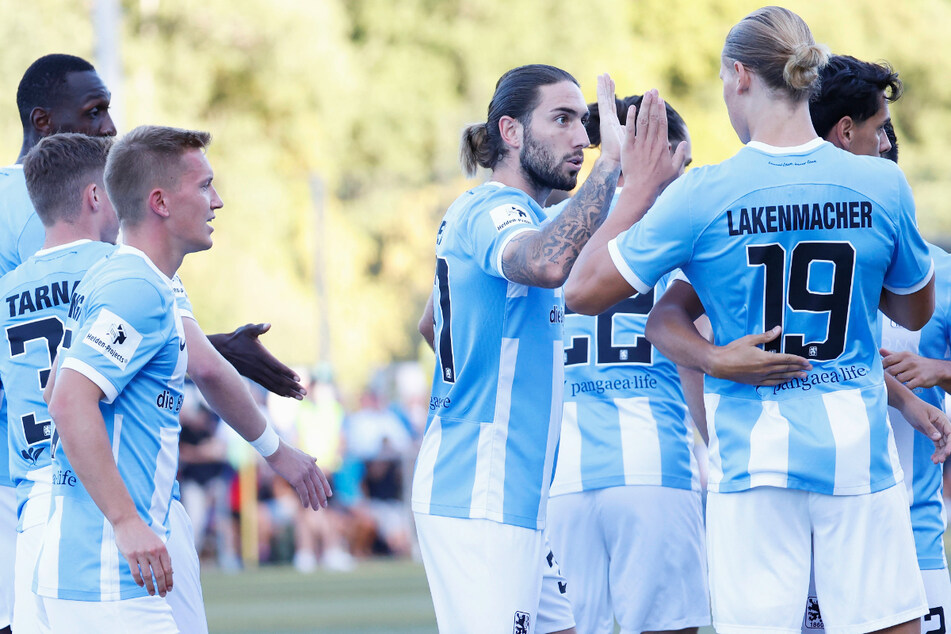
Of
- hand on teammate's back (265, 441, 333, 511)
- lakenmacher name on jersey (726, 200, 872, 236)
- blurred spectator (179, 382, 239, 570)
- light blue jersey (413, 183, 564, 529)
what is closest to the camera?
lakenmacher name on jersey (726, 200, 872, 236)

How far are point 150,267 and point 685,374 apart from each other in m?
2.27

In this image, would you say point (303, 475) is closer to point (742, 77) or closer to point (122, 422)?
point (122, 422)

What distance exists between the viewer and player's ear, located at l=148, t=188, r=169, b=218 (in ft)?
14.5

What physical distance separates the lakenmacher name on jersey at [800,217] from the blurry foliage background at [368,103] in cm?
2514

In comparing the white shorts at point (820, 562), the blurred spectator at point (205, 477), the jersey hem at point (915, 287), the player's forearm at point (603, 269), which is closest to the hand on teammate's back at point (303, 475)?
the player's forearm at point (603, 269)

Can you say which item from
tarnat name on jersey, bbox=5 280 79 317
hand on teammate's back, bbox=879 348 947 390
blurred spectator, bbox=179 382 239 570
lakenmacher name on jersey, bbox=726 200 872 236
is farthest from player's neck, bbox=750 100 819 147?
blurred spectator, bbox=179 382 239 570

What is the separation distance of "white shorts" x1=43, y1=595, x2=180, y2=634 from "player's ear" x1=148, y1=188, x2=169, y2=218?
132 centimetres

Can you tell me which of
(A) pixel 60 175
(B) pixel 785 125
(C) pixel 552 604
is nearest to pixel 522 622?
(C) pixel 552 604

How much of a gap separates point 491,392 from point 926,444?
6.12ft

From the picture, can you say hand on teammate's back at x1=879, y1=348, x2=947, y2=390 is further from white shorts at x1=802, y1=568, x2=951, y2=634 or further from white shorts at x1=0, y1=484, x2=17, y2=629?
white shorts at x1=0, y1=484, x2=17, y2=629

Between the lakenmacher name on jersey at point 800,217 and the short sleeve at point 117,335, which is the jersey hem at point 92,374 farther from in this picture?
the lakenmacher name on jersey at point 800,217

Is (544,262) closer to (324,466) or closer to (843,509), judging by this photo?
(843,509)

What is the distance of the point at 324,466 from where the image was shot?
1836cm

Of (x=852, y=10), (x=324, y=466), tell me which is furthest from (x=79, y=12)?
(x=852, y=10)
